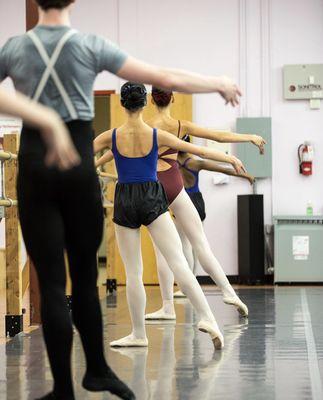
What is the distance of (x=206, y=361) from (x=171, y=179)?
1699 millimetres

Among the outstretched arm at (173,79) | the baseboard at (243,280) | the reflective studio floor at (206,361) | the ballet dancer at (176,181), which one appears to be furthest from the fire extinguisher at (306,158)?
the outstretched arm at (173,79)

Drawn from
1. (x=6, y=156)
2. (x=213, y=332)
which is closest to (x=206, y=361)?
(x=213, y=332)

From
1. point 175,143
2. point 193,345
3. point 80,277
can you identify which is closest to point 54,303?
point 80,277

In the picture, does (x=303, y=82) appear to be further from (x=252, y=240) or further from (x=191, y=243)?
(x=191, y=243)

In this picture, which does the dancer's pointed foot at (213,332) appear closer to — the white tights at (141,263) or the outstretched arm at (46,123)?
the white tights at (141,263)

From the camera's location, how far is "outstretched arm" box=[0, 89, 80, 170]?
2578 mm

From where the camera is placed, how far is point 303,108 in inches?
465

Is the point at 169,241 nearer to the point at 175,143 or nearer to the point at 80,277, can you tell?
the point at 175,143

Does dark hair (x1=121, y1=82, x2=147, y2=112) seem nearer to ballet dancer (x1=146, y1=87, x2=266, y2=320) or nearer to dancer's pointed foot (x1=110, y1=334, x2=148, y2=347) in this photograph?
ballet dancer (x1=146, y1=87, x2=266, y2=320)

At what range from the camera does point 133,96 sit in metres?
5.09

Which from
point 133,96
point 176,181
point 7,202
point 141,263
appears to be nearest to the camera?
point 133,96

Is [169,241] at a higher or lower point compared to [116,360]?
higher

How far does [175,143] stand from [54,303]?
6.56ft

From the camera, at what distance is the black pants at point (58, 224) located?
3.03 metres
